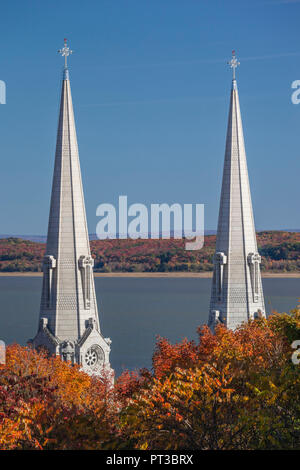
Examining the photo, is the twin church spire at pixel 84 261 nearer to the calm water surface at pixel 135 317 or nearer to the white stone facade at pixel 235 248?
the white stone facade at pixel 235 248

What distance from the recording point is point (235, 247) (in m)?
45.2

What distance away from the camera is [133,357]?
249 feet

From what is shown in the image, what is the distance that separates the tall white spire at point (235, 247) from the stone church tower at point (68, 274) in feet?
21.3

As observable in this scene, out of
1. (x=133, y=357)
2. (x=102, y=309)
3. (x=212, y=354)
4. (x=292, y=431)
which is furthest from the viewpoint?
(x=102, y=309)

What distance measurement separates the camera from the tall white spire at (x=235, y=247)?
44.8 m

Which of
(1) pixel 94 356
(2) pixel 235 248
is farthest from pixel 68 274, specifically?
(2) pixel 235 248

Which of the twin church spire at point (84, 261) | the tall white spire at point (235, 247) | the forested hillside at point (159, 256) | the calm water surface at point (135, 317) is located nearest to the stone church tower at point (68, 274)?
the twin church spire at point (84, 261)

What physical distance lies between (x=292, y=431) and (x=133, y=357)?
49822 millimetres

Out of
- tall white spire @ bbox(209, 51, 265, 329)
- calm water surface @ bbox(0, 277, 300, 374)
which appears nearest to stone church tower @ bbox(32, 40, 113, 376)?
tall white spire @ bbox(209, 51, 265, 329)

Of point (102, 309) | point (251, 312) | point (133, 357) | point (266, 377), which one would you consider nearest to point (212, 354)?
Answer: point (251, 312)

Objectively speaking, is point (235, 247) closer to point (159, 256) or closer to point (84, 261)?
point (84, 261)

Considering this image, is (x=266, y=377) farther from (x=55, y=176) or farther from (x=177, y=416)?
(x=55, y=176)

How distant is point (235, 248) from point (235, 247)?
0.05 m

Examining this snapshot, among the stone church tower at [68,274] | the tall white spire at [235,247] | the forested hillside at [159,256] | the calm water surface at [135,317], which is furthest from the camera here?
the forested hillside at [159,256]
